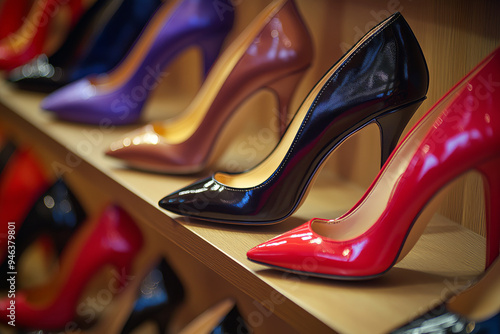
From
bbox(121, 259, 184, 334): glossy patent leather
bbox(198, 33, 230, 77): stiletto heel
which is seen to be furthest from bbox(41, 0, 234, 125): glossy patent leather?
bbox(121, 259, 184, 334): glossy patent leather

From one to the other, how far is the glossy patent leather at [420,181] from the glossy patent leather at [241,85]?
0.72ft

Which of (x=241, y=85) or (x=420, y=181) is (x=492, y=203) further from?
(x=241, y=85)

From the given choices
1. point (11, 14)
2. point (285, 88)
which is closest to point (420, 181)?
point (285, 88)

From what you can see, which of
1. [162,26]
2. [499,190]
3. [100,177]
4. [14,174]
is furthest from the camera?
[14,174]

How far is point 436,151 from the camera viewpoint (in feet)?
1.34

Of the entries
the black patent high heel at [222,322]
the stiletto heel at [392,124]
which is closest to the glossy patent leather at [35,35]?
the black patent high heel at [222,322]

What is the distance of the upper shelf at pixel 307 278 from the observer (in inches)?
15.6

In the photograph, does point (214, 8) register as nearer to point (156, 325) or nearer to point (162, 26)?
point (162, 26)

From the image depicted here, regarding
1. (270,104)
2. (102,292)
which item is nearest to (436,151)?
(270,104)

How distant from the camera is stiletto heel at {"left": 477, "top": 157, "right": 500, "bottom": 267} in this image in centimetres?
40

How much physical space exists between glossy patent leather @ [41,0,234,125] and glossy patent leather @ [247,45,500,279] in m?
0.41

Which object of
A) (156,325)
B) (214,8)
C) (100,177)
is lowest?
(156,325)

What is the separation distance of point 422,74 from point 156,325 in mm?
531

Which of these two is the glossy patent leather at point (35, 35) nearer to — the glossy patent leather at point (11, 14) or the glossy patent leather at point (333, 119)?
the glossy patent leather at point (11, 14)
